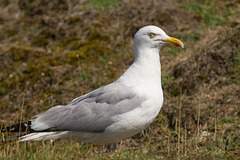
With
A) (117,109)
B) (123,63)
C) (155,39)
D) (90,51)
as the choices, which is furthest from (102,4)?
(117,109)

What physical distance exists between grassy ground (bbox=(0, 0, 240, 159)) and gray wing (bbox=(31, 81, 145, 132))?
0.99ft

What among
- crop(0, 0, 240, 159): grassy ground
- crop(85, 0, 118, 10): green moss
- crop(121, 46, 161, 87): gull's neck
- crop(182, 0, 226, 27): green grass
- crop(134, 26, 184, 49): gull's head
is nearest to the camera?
crop(121, 46, 161, 87): gull's neck

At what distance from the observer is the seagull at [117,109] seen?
13.9 feet

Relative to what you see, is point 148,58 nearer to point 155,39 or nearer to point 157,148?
point 155,39

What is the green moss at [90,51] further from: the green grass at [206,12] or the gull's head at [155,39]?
the gull's head at [155,39]

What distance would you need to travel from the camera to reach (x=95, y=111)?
4457mm

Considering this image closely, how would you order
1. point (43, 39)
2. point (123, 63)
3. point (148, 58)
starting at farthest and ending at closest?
1. point (43, 39)
2. point (123, 63)
3. point (148, 58)

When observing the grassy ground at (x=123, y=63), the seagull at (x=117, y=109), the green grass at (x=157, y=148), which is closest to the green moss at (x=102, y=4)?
the grassy ground at (x=123, y=63)

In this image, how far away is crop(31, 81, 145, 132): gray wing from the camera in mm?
4320

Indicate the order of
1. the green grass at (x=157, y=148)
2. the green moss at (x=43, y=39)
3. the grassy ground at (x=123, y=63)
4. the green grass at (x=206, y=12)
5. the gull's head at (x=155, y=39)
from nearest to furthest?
the green grass at (x=157, y=148)
the gull's head at (x=155, y=39)
the grassy ground at (x=123, y=63)
the green grass at (x=206, y=12)
the green moss at (x=43, y=39)

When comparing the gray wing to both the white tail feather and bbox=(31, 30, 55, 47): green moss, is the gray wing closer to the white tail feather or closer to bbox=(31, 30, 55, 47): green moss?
the white tail feather

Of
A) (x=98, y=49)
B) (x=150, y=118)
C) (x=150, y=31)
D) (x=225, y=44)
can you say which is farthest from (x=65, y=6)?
(x=150, y=118)

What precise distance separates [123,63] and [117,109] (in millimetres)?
3166

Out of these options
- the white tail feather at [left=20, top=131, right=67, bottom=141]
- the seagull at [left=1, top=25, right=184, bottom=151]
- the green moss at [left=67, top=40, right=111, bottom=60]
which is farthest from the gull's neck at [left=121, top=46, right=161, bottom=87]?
the green moss at [left=67, top=40, right=111, bottom=60]
